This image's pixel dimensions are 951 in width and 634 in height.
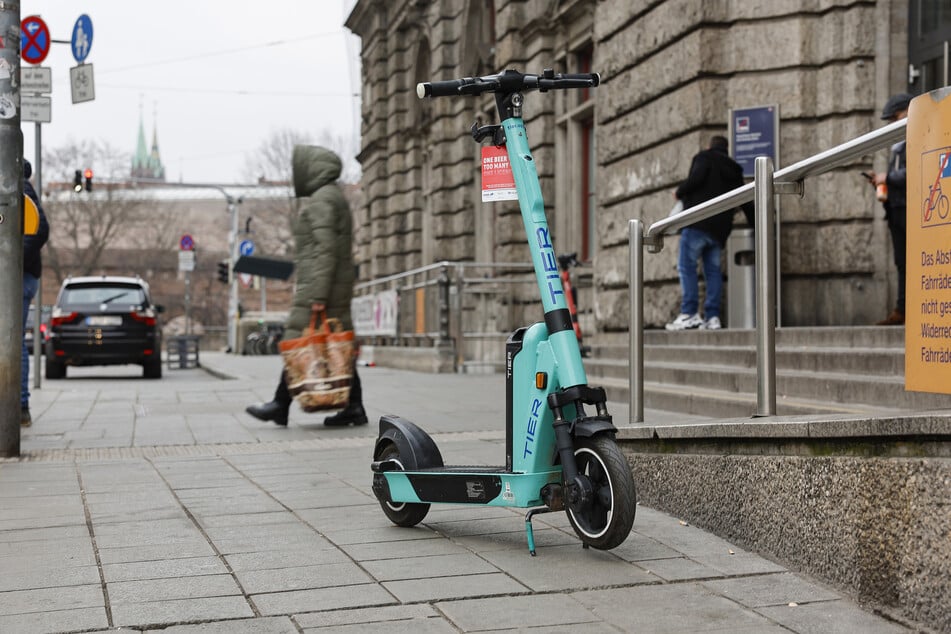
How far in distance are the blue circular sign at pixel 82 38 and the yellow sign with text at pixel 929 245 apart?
12603 millimetres

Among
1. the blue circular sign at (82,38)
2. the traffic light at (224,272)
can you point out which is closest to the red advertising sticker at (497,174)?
the blue circular sign at (82,38)

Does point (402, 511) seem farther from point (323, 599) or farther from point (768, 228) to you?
point (768, 228)

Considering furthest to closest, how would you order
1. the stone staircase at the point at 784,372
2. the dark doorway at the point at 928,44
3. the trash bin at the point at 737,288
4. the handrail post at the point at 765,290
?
1. the trash bin at the point at 737,288
2. the dark doorway at the point at 928,44
3. the stone staircase at the point at 784,372
4. the handrail post at the point at 765,290

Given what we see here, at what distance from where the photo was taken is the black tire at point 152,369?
19484 mm

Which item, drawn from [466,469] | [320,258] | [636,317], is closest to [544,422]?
[466,469]

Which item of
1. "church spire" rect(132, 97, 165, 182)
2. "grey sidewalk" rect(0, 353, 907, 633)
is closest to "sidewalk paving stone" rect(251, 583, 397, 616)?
"grey sidewalk" rect(0, 353, 907, 633)

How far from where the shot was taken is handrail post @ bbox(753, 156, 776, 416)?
16.0 feet

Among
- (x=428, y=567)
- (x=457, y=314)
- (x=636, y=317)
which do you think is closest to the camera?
(x=428, y=567)

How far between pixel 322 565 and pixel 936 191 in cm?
245

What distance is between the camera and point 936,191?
11.9 ft

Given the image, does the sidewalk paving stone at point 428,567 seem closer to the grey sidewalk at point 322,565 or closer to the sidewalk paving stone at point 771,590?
the grey sidewalk at point 322,565

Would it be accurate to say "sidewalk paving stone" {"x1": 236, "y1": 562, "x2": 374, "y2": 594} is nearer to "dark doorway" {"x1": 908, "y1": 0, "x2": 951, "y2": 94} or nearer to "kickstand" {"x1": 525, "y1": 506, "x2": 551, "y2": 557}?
"kickstand" {"x1": 525, "y1": 506, "x2": 551, "y2": 557}

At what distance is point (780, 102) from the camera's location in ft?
36.3

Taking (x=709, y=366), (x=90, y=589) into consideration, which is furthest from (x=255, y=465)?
(x=709, y=366)
